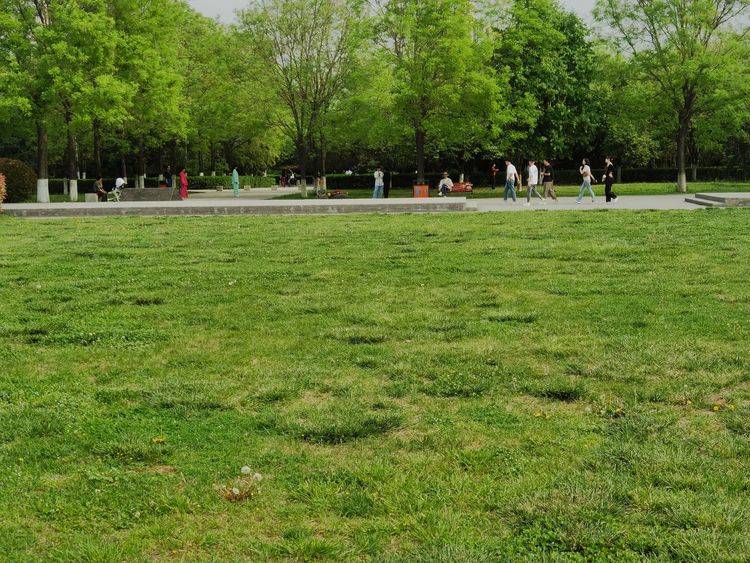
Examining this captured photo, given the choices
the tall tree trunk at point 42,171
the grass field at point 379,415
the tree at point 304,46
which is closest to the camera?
the grass field at point 379,415

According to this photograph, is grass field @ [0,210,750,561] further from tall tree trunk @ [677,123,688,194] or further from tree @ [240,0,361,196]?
tree @ [240,0,361,196]

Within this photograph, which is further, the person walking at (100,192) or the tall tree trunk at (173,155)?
the tall tree trunk at (173,155)

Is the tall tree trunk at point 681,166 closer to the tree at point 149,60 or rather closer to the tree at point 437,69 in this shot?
the tree at point 437,69

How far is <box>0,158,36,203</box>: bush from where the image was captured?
3466cm

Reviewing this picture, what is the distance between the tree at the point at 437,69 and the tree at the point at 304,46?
2.92 meters

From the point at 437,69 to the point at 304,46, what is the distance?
817 cm

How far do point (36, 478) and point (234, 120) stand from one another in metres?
41.0

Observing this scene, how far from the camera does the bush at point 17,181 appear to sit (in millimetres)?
34656

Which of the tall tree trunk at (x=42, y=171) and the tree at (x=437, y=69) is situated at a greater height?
the tree at (x=437, y=69)

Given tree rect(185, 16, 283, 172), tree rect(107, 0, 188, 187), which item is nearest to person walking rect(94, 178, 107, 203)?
tree rect(107, 0, 188, 187)

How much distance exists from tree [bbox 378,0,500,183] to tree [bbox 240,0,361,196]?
2.92m

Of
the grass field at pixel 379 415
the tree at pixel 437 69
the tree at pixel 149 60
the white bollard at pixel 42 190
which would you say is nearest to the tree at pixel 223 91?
the tree at pixel 149 60

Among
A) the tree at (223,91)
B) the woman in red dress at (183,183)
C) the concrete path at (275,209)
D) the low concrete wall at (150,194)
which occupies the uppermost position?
the tree at (223,91)

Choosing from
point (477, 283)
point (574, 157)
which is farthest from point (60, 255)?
point (574, 157)
